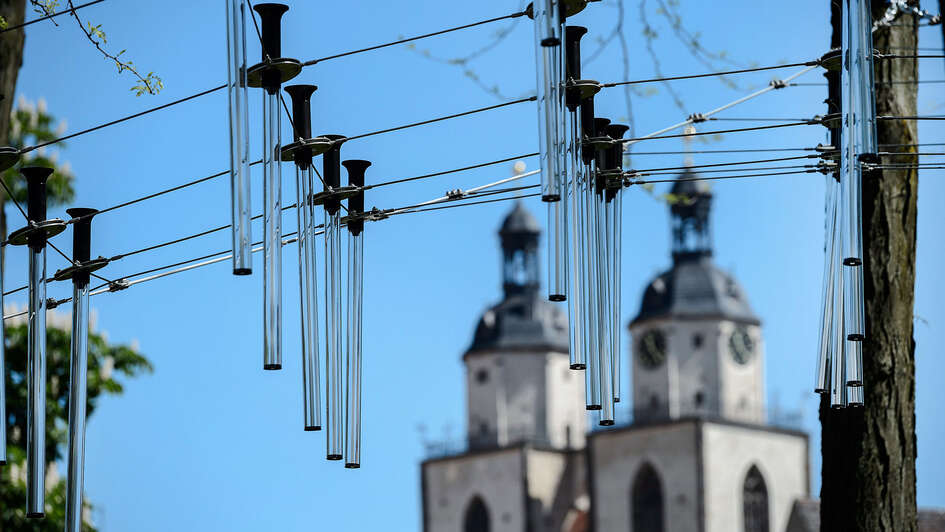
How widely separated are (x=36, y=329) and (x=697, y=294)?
10483 cm

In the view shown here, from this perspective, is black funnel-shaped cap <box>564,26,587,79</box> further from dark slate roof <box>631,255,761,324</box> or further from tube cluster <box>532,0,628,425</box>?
dark slate roof <box>631,255,761,324</box>

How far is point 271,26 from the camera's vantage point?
9.45 meters

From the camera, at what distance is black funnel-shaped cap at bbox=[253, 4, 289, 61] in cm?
945

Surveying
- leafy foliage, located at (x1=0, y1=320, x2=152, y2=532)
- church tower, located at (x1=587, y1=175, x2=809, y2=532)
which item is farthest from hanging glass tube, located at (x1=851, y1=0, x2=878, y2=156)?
church tower, located at (x1=587, y1=175, x2=809, y2=532)

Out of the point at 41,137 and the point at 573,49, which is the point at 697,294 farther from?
the point at 573,49

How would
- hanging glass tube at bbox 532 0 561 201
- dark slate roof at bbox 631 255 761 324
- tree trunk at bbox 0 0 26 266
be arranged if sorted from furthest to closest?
dark slate roof at bbox 631 255 761 324 → tree trunk at bbox 0 0 26 266 → hanging glass tube at bbox 532 0 561 201

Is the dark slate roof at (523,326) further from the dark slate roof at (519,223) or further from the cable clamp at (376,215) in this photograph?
the cable clamp at (376,215)

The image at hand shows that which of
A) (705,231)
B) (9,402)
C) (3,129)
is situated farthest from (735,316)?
(3,129)

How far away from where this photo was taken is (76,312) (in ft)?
34.0

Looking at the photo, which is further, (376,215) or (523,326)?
(523,326)

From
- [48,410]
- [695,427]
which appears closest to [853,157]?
[48,410]

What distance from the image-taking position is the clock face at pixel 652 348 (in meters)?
115

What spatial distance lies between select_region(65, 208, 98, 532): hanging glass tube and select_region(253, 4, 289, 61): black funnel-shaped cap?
1283mm

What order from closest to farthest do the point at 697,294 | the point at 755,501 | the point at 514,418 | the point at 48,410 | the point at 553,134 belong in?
the point at 553,134 < the point at 48,410 < the point at 755,501 < the point at 697,294 < the point at 514,418
